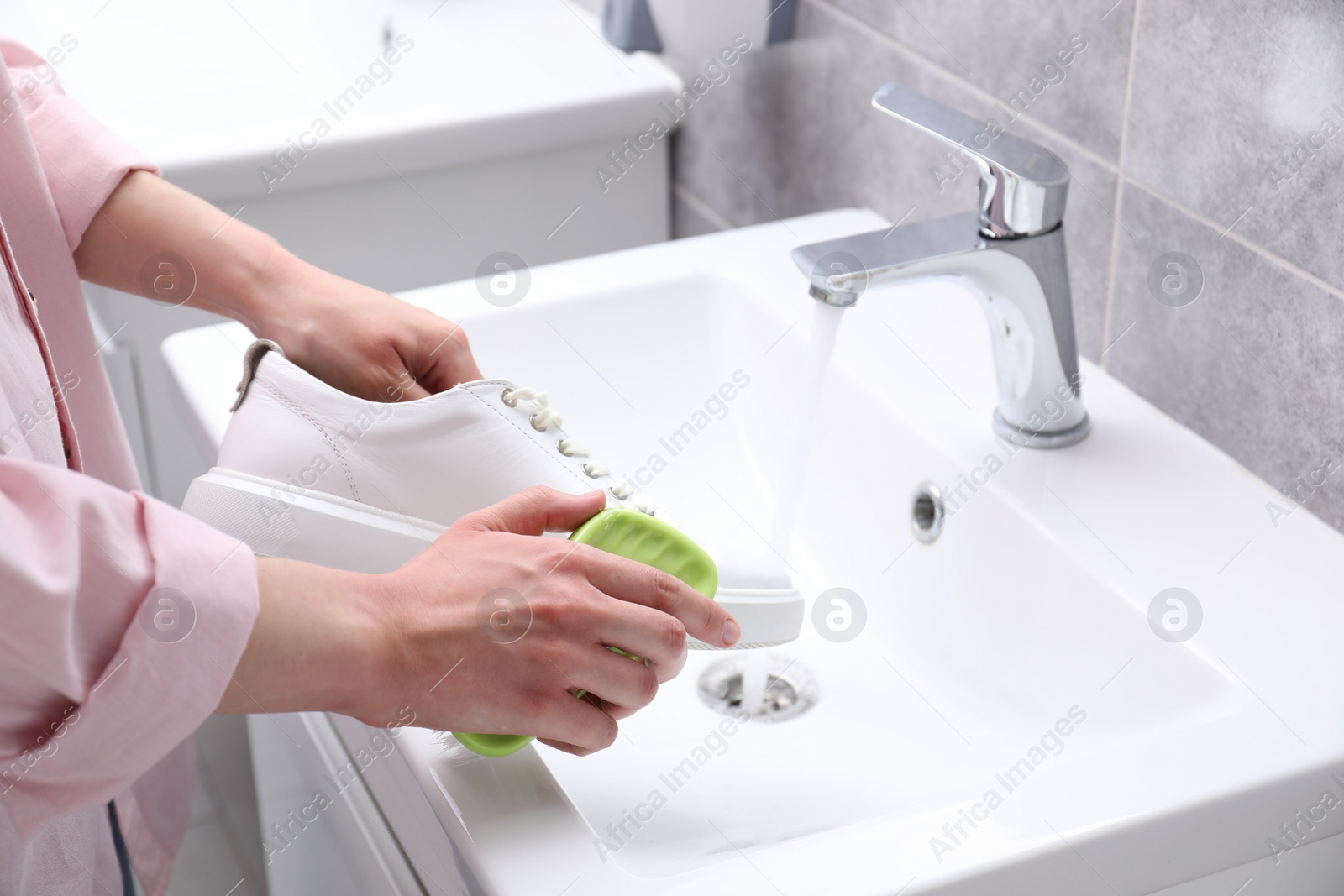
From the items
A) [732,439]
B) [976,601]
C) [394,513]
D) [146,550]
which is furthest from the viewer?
[732,439]

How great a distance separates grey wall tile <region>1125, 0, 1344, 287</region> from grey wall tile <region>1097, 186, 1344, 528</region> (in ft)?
0.06

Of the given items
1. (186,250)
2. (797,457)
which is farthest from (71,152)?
(797,457)

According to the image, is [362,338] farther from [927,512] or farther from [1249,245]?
[1249,245]

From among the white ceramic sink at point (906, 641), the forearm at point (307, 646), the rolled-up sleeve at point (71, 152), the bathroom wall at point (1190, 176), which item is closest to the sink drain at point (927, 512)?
the white ceramic sink at point (906, 641)

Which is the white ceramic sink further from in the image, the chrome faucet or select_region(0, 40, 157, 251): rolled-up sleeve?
select_region(0, 40, 157, 251): rolled-up sleeve

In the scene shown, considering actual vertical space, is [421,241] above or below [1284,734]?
below

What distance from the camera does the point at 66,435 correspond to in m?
0.64

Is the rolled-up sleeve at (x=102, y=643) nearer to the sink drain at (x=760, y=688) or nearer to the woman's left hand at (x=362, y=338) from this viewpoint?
the woman's left hand at (x=362, y=338)

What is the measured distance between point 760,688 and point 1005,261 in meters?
0.27

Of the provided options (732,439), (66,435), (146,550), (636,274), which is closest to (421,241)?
(636,274)

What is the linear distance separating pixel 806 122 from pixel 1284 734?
680 mm

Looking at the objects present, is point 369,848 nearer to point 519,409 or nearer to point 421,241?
point 519,409

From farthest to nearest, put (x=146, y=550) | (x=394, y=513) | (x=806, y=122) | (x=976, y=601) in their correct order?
1. (x=806, y=122)
2. (x=976, y=601)
3. (x=394, y=513)
4. (x=146, y=550)

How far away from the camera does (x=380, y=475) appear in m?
0.59
